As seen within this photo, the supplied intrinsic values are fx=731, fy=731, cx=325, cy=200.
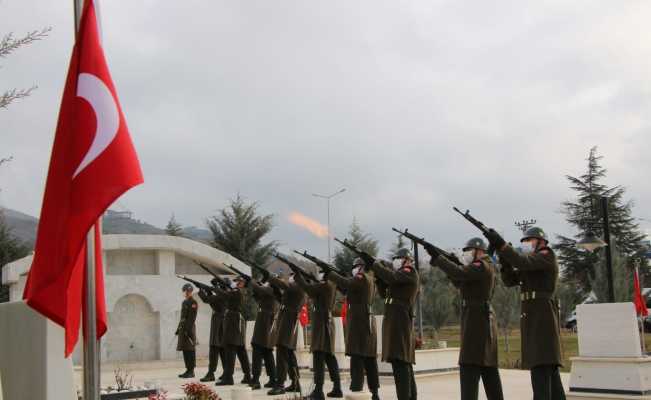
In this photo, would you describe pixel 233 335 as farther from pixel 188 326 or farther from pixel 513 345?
pixel 513 345

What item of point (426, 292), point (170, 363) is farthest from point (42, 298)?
point (426, 292)

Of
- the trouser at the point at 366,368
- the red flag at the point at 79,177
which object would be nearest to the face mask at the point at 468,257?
the trouser at the point at 366,368

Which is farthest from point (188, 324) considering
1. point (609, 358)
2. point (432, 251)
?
point (432, 251)

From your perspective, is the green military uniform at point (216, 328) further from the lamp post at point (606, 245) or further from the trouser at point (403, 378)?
the lamp post at point (606, 245)

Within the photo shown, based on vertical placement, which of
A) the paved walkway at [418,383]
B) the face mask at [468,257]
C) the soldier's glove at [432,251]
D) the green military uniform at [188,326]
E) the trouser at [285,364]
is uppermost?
the soldier's glove at [432,251]

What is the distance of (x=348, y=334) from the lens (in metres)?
10.2

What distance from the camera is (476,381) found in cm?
769

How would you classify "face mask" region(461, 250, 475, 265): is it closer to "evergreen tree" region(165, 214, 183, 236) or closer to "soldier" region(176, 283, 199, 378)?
"soldier" region(176, 283, 199, 378)

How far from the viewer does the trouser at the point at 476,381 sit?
762cm

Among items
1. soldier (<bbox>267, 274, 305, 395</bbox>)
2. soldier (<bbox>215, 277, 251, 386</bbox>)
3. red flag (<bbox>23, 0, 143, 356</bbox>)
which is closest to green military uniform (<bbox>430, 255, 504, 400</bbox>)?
red flag (<bbox>23, 0, 143, 356</bbox>)

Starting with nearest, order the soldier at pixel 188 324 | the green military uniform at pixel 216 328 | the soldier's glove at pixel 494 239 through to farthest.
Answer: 1. the soldier's glove at pixel 494 239
2. the green military uniform at pixel 216 328
3. the soldier at pixel 188 324

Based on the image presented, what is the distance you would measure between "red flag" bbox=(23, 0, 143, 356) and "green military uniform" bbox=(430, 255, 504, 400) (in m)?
4.21

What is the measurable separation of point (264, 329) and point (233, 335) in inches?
52.3

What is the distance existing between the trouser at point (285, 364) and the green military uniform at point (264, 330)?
17.4 inches
